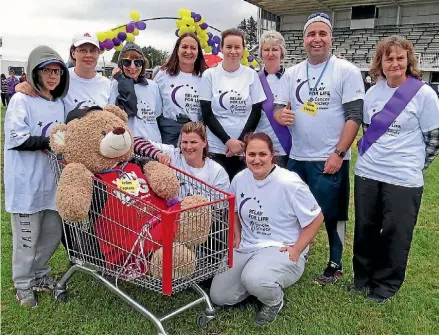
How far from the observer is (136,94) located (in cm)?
358

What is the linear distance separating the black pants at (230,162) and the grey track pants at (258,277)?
787mm

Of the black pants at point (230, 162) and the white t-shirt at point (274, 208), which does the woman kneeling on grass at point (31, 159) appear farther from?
the white t-shirt at point (274, 208)

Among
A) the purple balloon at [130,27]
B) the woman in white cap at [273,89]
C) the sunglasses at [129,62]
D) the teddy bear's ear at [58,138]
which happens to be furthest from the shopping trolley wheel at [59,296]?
the purple balloon at [130,27]

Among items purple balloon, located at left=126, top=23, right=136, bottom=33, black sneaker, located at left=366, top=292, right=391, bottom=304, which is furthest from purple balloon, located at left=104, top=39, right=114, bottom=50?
black sneaker, located at left=366, top=292, right=391, bottom=304

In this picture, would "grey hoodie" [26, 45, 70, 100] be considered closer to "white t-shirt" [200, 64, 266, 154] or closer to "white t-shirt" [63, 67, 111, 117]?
"white t-shirt" [63, 67, 111, 117]

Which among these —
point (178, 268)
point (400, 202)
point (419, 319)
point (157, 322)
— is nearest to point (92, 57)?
point (178, 268)

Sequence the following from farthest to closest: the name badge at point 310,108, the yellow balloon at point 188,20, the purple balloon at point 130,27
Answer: the yellow balloon at point 188,20, the purple balloon at point 130,27, the name badge at point 310,108

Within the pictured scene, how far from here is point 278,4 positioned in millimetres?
36969

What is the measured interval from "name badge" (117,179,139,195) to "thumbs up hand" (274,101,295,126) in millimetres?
1313

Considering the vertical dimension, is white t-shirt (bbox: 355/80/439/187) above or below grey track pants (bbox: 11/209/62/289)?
above

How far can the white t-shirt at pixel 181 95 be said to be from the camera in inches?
147

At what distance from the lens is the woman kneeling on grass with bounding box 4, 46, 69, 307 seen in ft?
9.80

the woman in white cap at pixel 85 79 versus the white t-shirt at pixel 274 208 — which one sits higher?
the woman in white cap at pixel 85 79

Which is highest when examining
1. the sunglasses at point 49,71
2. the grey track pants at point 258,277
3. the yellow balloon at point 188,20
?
the yellow balloon at point 188,20
